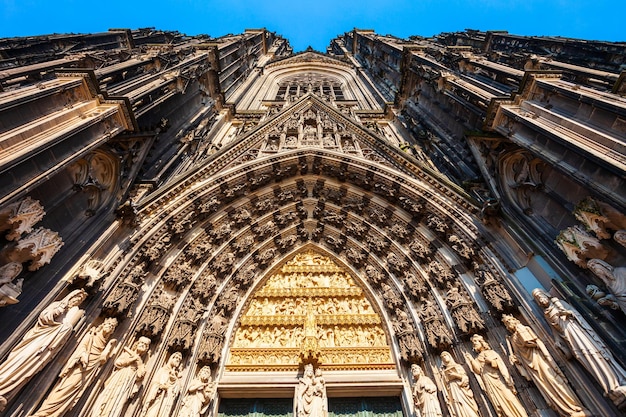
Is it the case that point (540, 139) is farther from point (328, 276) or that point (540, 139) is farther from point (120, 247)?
point (120, 247)

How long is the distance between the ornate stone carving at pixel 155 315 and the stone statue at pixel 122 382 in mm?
140

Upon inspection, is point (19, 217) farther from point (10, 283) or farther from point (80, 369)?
point (80, 369)

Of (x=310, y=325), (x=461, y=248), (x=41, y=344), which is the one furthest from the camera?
(x=310, y=325)

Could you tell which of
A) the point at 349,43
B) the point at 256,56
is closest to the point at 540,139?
Answer: the point at 256,56

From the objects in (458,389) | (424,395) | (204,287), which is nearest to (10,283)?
(204,287)

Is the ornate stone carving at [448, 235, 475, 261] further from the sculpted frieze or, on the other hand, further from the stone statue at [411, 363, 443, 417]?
the stone statue at [411, 363, 443, 417]

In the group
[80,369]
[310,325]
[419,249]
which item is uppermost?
[419,249]

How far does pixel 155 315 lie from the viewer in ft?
17.6

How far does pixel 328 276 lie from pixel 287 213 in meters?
2.06

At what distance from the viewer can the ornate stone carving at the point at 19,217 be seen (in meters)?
3.81

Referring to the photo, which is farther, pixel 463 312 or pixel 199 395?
pixel 463 312

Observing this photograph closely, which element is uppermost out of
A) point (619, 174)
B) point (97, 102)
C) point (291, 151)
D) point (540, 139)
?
point (291, 151)

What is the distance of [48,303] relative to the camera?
13.7 feet

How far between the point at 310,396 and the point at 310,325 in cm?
164
